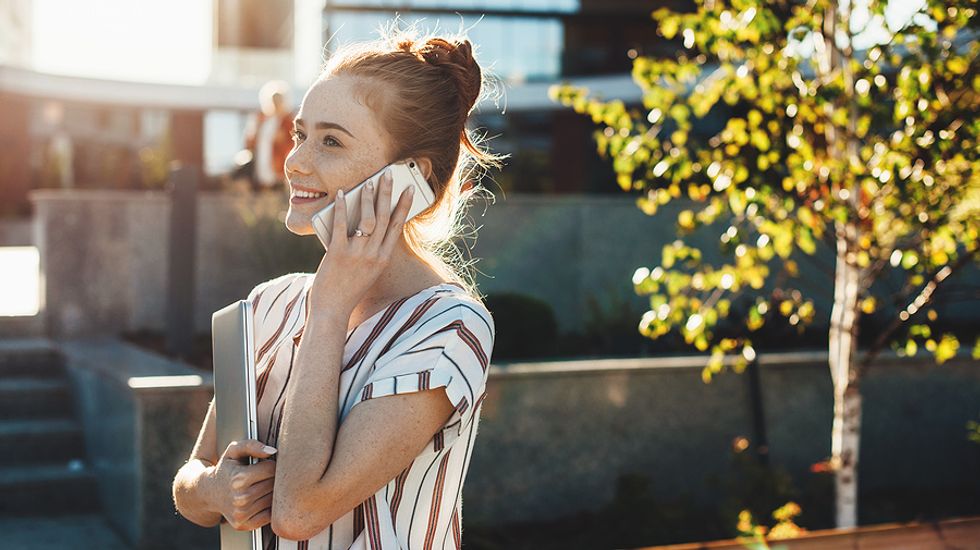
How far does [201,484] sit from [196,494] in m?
0.04

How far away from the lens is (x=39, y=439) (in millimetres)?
7375

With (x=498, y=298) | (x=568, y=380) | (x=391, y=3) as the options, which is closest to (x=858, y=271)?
(x=568, y=380)

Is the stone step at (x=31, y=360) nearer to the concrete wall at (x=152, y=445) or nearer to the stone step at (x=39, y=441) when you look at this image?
the stone step at (x=39, y=441)

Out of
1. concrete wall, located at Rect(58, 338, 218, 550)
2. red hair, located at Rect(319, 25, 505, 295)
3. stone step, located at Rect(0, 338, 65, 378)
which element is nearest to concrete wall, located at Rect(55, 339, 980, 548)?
concrete wall, located at Rect(58, 338, 218, 550)

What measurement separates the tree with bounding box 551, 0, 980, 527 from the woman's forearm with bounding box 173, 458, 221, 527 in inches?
133

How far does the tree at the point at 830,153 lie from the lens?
5.00 meters

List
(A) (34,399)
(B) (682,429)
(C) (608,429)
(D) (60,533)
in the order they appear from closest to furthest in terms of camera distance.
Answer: (D) (60,533), (C) (608,429), (B) (682,429), (A) (34,399)

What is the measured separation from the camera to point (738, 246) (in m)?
5.32

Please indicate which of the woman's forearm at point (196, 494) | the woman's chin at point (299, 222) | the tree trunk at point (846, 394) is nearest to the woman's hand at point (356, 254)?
the woman's chin at point (299, 222)

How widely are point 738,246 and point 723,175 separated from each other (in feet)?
1.16

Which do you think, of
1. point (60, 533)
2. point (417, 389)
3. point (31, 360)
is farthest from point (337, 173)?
point (31, 360)

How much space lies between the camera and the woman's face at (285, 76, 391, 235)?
2.02 m

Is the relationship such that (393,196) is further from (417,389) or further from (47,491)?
(47,491)

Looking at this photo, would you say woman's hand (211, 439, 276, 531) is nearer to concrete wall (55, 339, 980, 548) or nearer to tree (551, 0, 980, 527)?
tree (551, 0, 980, 527)
